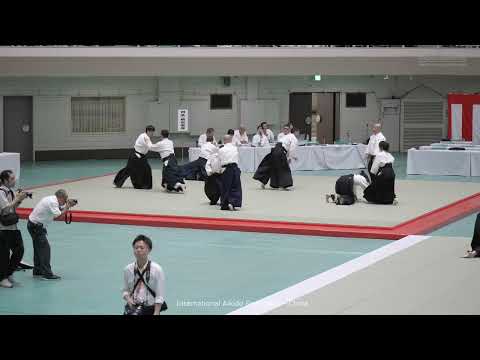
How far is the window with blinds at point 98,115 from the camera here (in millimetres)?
29250

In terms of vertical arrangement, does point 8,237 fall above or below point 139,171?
below

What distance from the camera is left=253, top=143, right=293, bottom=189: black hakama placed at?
811 inches

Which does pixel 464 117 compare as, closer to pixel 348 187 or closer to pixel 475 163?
pixel 475 163

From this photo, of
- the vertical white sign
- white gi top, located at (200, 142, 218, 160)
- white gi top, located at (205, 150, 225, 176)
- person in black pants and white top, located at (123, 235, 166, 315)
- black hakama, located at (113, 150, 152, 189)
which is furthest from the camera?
the vertical white sign

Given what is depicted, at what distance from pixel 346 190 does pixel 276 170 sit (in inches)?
114

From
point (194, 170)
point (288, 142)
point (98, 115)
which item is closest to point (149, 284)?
point (288, 142)

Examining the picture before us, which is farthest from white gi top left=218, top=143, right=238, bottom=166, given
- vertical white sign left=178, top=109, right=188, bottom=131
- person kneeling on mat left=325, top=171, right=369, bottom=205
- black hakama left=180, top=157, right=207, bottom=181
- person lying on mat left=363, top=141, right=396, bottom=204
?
vertical white sign left=178, top=109, right=188, bottom=131

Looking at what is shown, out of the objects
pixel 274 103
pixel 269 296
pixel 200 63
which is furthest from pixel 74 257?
pixel 274 103

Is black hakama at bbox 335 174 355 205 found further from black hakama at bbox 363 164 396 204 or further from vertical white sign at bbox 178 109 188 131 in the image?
vertical white sign at bbox 178 109 188 131

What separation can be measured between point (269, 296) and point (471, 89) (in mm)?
22929

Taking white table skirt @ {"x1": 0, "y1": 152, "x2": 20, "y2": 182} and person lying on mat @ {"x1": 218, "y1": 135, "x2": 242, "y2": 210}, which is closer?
person lying on mat @ {"x1": 218, "y1": 135, "x2": 242, "y2": 210}

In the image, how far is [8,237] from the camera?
1162 cm

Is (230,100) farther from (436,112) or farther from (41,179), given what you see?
(41,179)

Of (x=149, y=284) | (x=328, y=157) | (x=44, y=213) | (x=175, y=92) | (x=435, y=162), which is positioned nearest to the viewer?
(x=149, y=284)
